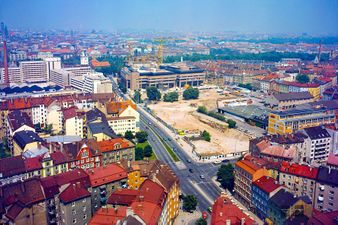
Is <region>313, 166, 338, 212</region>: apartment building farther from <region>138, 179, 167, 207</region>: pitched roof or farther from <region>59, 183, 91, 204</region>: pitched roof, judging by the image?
<region>59, 183, 91, 204</region>: pitched roof

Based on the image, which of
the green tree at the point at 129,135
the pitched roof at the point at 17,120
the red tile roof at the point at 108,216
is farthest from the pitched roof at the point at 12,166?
the green tree at the point at 129,135

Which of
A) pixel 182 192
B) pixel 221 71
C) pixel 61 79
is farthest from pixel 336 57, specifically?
pixel 182 192

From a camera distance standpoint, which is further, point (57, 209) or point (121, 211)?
point (57, 209)

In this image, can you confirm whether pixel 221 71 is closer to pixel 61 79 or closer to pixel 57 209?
pixel 61 79

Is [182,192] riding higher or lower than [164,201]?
lower

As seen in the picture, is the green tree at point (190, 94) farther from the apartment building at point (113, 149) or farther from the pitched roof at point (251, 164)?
the pitched roof at point (251, 164)

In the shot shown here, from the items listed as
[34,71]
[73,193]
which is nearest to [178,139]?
[73,193]
